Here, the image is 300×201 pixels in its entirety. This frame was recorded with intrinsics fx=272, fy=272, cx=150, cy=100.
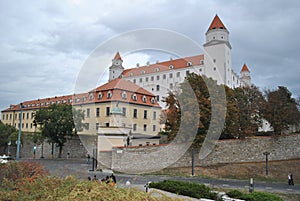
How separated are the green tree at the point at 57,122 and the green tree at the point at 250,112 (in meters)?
20.6

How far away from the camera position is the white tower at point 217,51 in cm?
5728

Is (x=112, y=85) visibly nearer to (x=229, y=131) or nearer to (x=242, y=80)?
(x=229, y=131)

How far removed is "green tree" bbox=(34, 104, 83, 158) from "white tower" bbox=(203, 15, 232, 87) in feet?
106

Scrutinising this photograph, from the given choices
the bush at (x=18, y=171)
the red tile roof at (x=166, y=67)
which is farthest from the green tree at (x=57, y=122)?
the red tile roof at (x=166, y=67)

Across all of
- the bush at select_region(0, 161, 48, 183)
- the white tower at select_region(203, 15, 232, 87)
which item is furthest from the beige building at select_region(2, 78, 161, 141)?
the white tower at select_region(203, 15, 232, 87)

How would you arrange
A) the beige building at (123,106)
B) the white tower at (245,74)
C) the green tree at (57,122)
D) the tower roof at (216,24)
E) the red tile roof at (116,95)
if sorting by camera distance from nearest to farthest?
the red tile roof at (116,95) < the beige building at (123,106) < the green tree at (57,122) < the tower roof at (216,24) < the white tower at (245,74)

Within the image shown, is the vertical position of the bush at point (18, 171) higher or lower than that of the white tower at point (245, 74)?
lower

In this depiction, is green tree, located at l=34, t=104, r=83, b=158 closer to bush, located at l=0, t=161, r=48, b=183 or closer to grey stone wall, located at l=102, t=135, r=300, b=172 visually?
grey stone wall, located at l=102, t=135, r=300, b=172

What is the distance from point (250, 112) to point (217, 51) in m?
32.9

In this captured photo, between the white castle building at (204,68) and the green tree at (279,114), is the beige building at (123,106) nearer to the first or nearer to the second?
the green tree at (279,114)

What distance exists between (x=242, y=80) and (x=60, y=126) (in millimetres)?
52455

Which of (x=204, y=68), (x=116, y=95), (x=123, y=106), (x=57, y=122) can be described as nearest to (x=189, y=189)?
(x=116, y=95)

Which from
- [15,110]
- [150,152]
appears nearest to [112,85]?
[150,152]

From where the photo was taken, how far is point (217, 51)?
57.8m
